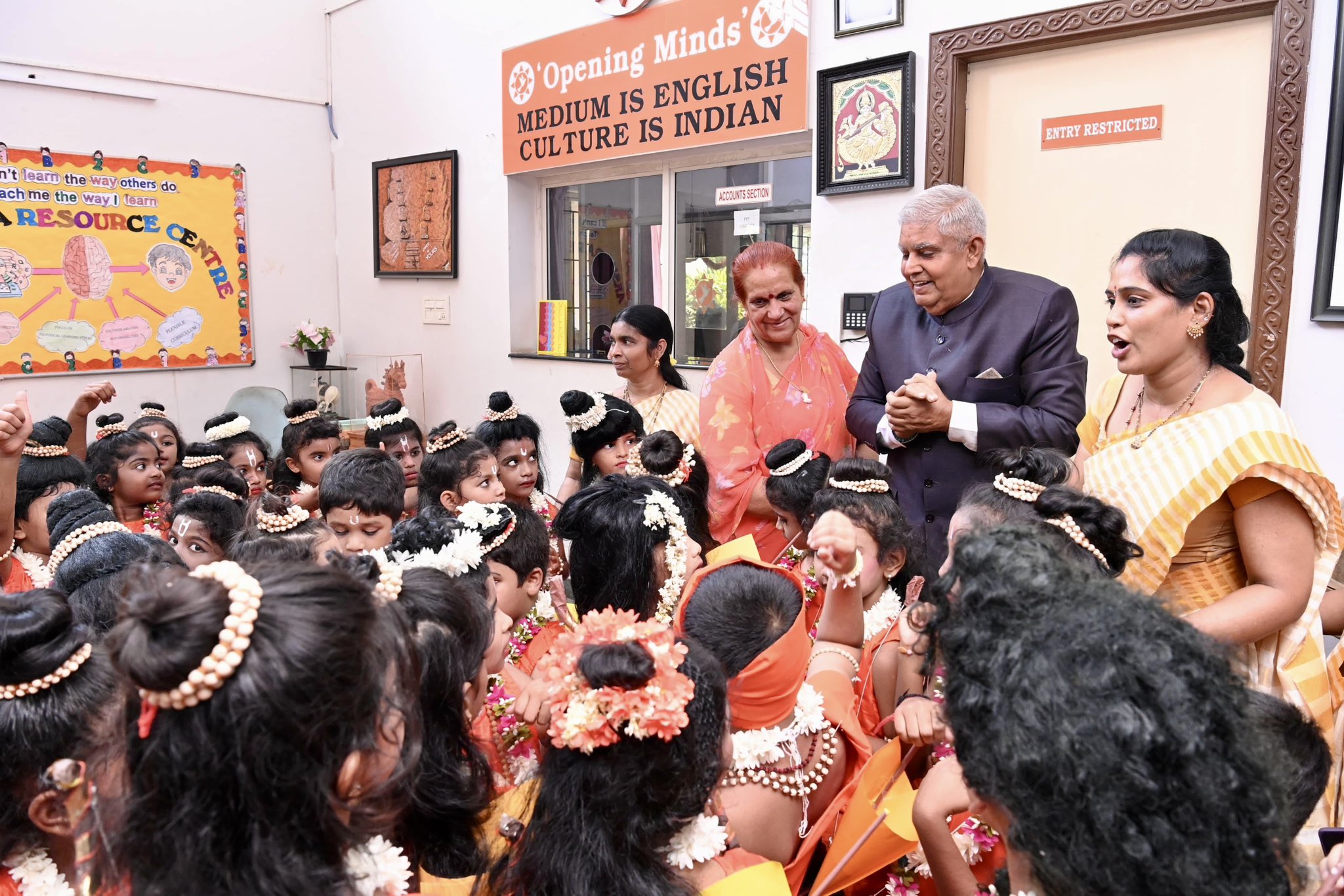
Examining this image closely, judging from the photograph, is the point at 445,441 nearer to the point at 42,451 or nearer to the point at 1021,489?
the point at 42,451

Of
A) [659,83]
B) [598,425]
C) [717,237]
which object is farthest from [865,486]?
[659,83]

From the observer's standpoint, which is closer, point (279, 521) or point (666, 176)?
point (279, 521)

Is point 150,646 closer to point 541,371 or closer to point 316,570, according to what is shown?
point 316,570

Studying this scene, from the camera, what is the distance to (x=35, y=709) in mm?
1193

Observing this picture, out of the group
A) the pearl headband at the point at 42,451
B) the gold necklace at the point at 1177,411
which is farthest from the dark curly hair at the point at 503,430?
the gold necklace at the point at 1177,411

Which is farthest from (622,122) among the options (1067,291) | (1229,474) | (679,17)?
(1229,474)

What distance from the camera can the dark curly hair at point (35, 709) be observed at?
1175 mm

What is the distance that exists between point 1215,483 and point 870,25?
265 centimetres

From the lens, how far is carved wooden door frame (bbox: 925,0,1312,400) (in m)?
2.70

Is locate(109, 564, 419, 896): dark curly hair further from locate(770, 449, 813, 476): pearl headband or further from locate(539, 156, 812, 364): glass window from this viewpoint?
locate(539, 156, 812, 364): glass window

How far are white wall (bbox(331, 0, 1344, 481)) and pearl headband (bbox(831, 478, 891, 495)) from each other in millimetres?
1776

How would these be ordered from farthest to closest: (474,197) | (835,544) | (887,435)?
1. (474,197)
2. (887,435)
3. (835,544)

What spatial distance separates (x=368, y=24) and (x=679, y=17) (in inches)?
112

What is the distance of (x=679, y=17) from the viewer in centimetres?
433
